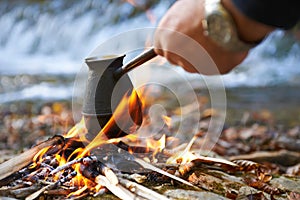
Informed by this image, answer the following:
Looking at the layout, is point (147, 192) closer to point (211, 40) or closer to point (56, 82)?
point (211, 40)

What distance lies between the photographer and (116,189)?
1.78m

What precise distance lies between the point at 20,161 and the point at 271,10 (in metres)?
1.33

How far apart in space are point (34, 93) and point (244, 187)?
5.68m

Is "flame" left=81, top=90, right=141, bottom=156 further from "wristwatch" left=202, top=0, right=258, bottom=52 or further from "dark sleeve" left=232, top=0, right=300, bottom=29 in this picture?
"dark sleeve" left=232, top=0, right=300, bottom=29

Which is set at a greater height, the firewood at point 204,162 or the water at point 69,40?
the water at point 69,40

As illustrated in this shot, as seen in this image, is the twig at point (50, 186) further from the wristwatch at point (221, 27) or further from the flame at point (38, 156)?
the wristwatch at point (221, 27)

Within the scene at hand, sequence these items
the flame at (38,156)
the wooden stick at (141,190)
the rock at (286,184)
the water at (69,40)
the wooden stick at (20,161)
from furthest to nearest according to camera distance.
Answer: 1. the water at (69,40)
2. the rock at (286,184)
3. the flame at (38,156)
4. the wooden stick at (20,161)
5. the wooden stick at (141,190)

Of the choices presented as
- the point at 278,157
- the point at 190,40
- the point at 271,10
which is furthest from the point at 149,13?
the point at 271,10

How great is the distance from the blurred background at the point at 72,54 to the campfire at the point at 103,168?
392 cm

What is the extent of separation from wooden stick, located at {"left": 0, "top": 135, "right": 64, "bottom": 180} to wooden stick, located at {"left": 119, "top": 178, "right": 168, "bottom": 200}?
1.36ft

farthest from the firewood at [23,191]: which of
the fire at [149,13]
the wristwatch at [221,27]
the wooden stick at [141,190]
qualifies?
the wristwatch at [221,27]

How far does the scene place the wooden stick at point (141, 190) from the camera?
Answer: 5.70 feet

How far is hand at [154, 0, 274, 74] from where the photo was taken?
1.30m

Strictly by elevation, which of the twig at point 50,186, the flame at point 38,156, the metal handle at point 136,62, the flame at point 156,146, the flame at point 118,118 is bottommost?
the flame at point 156,146
